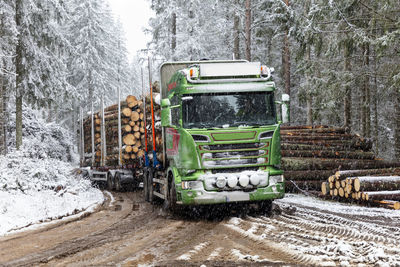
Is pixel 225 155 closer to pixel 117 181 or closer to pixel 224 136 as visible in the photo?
pixel 224 136

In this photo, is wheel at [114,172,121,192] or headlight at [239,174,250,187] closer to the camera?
headlight at [239,174,250,187]

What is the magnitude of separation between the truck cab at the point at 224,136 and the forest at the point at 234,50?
580 centimetres

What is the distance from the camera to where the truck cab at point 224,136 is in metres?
8.93

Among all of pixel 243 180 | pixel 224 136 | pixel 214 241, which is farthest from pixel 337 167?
pixel 214 241

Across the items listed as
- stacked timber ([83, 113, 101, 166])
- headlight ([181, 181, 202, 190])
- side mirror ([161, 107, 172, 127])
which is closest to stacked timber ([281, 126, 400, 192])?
headlight ([181, 181, 202, 190])

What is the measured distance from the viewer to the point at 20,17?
61.1 ft

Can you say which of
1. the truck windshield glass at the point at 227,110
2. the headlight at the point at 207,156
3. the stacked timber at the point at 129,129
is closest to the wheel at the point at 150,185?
the stacked timber at the point at 129,129

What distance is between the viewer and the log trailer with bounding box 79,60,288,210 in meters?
8.93

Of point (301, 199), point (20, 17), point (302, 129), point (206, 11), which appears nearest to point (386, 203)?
point (301, 199)

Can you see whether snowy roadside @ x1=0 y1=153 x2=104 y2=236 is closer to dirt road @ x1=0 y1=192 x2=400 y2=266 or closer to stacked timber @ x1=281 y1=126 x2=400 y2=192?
dirt road @ x1=0 y1=192 x2=400 y2=266

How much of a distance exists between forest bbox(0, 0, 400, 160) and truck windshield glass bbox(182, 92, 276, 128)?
5.87 meters

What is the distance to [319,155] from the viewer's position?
15.0 meters

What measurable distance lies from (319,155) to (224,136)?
7135mm

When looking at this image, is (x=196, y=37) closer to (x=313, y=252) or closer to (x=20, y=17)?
(x=20, y=17)
